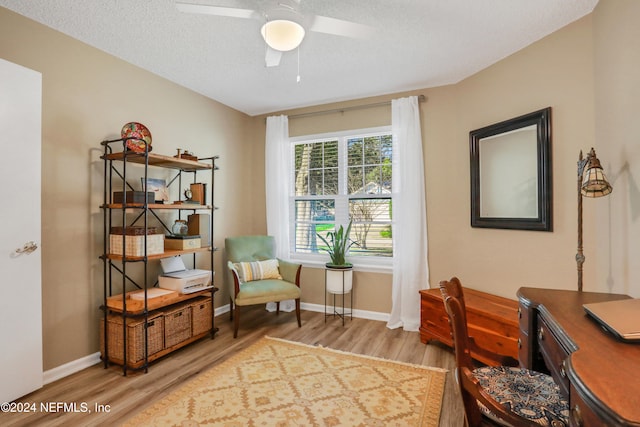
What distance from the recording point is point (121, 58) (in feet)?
9.17

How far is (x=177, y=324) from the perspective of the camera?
2770 mm

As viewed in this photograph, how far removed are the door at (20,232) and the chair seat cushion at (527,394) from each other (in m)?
2.71

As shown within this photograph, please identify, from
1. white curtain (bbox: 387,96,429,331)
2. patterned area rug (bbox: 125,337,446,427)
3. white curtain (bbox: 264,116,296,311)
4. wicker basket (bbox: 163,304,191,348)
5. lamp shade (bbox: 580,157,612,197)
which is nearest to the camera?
lamp shade (bbox: 580,157,612,197)

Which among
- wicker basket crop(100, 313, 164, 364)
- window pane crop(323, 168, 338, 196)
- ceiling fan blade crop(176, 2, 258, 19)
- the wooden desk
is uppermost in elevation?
ceiling fan blade crop(176, 2, 258, 19)

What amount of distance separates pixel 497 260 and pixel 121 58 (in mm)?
3810

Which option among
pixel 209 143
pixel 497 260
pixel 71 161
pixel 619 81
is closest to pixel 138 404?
pixel 71 161

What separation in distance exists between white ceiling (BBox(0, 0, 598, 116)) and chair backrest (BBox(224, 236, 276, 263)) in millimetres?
1706

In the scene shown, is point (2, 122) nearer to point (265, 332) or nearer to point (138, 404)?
point (138, 404)

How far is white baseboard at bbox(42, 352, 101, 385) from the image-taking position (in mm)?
2303

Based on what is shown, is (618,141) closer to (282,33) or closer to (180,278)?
(282,33)

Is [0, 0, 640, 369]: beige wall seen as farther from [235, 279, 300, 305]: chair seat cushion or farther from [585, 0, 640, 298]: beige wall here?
[235, 279, 300, 305]: chair seat cushion

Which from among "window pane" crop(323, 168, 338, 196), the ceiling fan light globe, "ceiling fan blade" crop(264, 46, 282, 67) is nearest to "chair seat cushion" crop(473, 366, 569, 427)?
the ceiling fan light globe

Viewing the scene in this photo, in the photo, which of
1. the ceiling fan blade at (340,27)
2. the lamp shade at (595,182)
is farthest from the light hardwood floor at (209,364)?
the ceiling fan blade at (340,27)

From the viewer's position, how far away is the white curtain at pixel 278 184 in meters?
4.08
